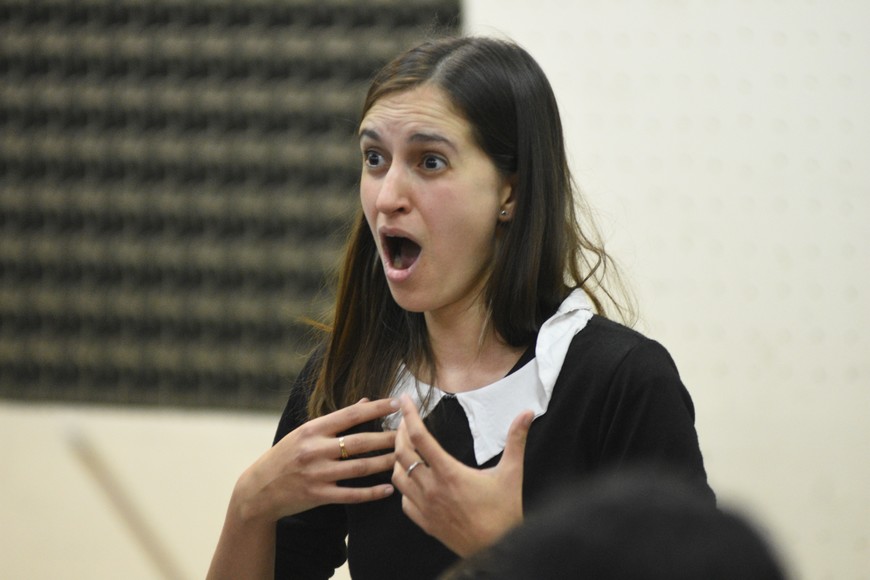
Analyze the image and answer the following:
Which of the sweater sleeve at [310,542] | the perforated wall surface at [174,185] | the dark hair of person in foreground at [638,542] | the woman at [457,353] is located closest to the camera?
the dark hair of person in foreground at [638,542]

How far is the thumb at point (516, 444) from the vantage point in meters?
1.55

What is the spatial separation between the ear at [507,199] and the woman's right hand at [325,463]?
1.20 feet

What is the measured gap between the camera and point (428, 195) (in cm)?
180

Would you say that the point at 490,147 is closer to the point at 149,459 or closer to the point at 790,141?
the point at 790,141

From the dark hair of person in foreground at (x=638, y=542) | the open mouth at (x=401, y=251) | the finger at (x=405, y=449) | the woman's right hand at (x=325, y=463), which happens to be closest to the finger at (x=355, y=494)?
the woman's right hand at (x=325, y=463)

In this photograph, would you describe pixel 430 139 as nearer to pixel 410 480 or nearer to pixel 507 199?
pixel 507 199

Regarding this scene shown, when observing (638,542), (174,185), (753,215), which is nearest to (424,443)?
(638,542)

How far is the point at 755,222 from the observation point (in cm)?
361

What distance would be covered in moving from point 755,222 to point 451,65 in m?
2.05

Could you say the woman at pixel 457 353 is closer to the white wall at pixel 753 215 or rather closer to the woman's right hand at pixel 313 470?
the woman's right hand at pixel 313 470

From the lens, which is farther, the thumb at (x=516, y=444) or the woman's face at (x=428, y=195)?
the woman's face at (x=428, y=195)

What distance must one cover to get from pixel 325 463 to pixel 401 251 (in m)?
0.38

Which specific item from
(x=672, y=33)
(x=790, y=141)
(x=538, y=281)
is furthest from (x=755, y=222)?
(x=538, y=281)

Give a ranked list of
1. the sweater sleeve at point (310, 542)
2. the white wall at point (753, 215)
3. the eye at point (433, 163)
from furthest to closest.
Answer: the white wall at point (753, 215) → the sweater sleeve at point (310, 542) → the eye at point (433, 163)
